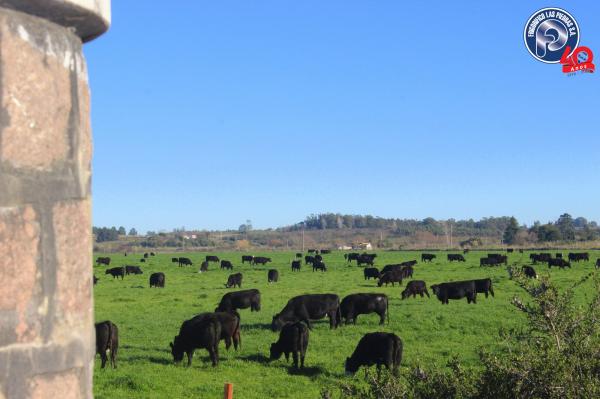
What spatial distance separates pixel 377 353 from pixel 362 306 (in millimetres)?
7741

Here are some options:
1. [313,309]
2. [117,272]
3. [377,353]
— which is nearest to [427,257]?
[117,272]

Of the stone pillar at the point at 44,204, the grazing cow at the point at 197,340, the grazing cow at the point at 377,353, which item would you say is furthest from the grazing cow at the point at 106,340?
the stone pillar at the point at 44,204

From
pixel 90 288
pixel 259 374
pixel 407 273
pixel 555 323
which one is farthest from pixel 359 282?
pixel 90 288

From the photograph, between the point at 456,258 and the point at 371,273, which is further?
the point at 456,258

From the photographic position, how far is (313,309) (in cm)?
2086

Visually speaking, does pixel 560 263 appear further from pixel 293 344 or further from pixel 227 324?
pixel 293 344

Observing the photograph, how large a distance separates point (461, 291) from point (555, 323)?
21.5 m

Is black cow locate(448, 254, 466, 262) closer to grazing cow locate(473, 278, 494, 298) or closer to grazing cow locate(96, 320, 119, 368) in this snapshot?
grazing cow locate(473, 278, 494, 298)

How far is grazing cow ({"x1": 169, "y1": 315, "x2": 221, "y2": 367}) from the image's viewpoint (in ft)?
50.9

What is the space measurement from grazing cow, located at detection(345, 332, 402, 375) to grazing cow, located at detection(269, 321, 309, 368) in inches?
52.5

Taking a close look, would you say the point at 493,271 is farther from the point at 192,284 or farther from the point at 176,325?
the point at 176,325

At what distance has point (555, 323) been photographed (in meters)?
6.61

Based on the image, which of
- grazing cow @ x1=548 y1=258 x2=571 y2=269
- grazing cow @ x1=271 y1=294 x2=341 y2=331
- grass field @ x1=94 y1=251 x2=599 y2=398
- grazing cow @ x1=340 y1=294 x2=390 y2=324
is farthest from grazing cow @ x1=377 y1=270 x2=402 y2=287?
grazing cow @ x1=548 y1=258 x2=571 y2=269

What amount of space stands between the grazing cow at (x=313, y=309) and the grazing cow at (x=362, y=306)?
0.50 metres
